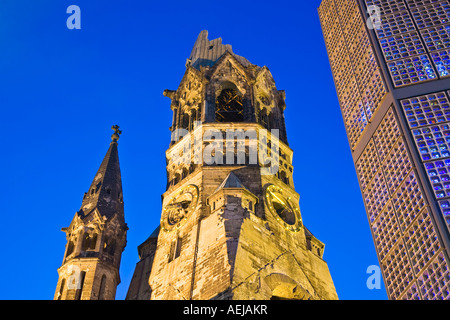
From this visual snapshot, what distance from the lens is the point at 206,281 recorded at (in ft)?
120

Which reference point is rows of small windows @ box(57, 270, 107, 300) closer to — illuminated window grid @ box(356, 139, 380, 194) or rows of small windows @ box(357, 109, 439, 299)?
illuminated window grid @ box(356, 139, 380, 194)

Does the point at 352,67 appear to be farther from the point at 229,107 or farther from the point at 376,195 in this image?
the point at 229,107

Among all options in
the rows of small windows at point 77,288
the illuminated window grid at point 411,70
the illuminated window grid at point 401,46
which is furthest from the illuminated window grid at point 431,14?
the rows of small windows at point 77,288

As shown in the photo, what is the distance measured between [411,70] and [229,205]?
535 inches

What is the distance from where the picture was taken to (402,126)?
3133 centimetres

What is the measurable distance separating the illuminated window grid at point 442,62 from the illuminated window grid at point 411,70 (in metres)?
0.28

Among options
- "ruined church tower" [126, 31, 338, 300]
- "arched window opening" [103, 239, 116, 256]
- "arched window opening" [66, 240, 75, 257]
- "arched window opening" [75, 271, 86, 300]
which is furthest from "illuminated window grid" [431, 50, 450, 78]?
"arched window opening" [66, 240, 75, 257]

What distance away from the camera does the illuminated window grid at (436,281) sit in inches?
1006

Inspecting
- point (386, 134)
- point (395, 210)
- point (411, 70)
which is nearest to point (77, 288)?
point (395, 210)

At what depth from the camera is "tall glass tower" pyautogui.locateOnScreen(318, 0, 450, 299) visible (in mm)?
27719

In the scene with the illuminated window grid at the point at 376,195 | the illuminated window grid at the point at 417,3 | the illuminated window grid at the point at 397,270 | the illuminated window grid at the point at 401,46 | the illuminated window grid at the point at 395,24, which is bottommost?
the illuminated window grid at the point at 397,270

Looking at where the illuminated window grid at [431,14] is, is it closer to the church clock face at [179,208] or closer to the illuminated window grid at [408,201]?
the illuminated window grid at [408,201]

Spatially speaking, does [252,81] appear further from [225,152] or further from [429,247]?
[429,247]
